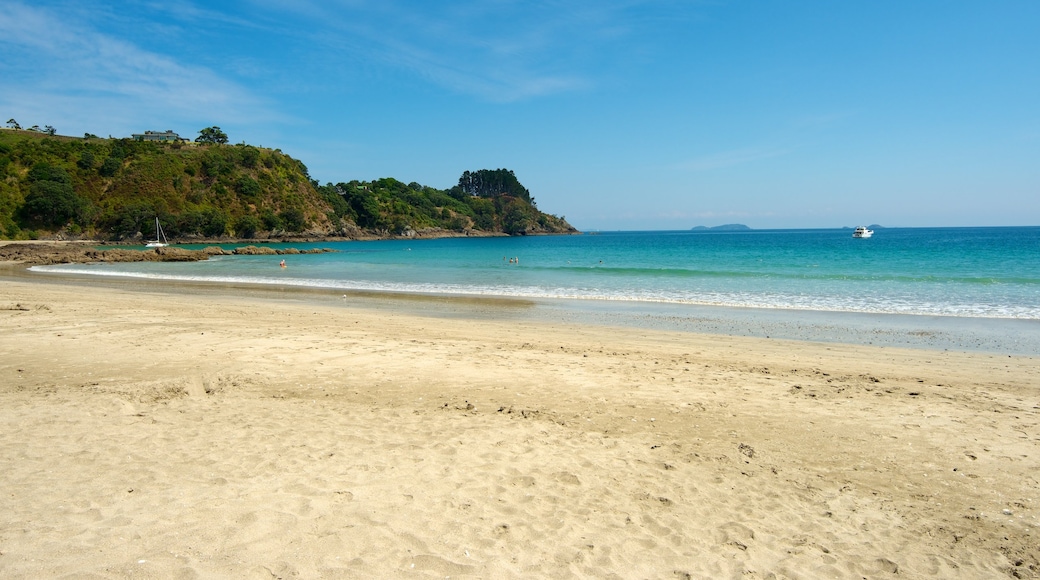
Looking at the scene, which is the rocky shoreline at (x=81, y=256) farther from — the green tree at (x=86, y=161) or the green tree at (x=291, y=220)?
the green tree at (x=291, y=220)

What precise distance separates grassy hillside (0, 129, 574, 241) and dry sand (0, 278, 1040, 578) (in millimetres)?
85351

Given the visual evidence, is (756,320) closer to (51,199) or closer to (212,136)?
(51,199)

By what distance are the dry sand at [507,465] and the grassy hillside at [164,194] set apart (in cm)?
8535

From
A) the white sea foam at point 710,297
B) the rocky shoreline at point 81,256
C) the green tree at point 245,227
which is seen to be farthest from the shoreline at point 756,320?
the green tree at point 245,227

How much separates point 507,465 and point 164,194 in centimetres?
10303

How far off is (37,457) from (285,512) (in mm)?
2805

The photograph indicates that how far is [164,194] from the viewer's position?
294ft

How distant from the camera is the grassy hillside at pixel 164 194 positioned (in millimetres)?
76125

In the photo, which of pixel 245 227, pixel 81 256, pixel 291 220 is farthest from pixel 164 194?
pixel 81 256

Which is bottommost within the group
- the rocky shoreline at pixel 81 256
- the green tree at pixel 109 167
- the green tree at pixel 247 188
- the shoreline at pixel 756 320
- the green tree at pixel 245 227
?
the shoreline at pixel 756 320

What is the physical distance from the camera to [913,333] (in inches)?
526

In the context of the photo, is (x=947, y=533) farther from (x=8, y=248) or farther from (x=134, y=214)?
(x=134, y=214)

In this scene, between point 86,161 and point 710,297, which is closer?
point 710,297

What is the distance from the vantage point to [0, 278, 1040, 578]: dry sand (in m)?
3.78
